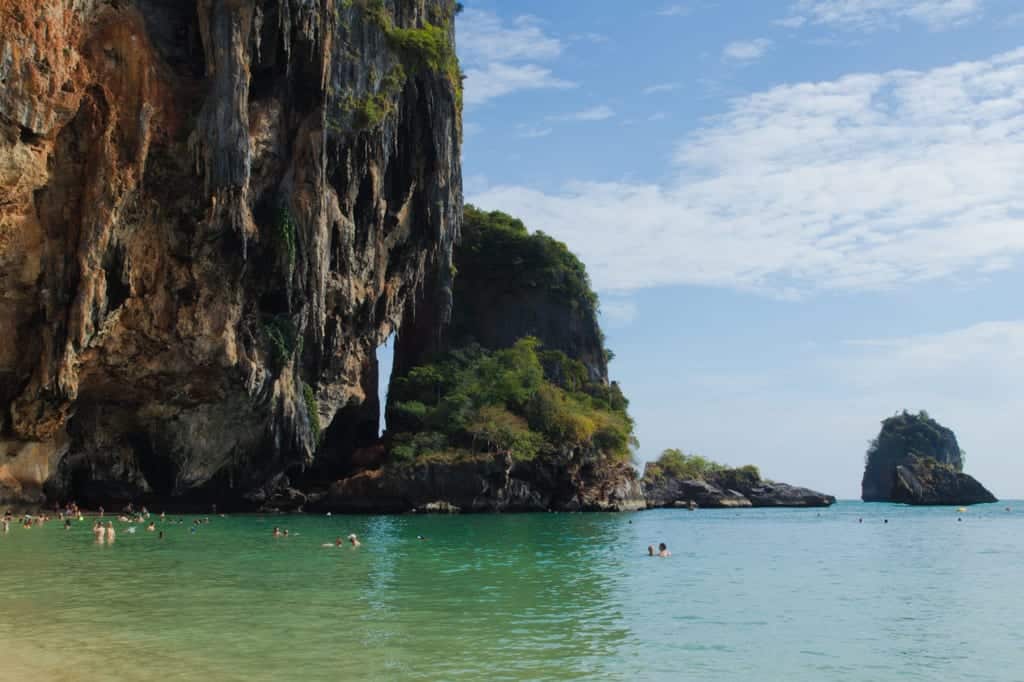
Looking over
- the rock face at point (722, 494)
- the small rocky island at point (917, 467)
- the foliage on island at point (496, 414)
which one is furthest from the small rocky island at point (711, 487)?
the foliage on island at point (496, 414)

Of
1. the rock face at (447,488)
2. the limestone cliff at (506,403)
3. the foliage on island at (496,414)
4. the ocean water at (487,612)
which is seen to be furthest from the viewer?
the foliage on island at (496,414)

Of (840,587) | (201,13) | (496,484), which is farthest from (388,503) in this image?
(840,587)

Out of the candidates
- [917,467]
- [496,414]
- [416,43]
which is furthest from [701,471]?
[416,43]

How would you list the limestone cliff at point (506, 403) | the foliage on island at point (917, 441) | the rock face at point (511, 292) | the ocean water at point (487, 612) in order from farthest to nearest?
the foliage on island at point (917, 441), the rock face at point (511, 292), the limestone cliff at point (506, 403), the ocean water at point (487, 612)

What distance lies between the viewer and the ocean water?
39.6ft

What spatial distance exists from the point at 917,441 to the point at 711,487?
147 feet

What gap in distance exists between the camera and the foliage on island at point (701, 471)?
89.8 metres

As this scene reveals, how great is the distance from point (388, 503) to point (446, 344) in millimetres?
18658

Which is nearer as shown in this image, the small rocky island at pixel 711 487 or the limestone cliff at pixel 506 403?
the limestone cliff at pixel 506 403

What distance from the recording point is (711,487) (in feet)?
284

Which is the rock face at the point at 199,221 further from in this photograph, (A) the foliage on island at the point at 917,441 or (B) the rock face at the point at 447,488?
(A) the foliage on island at the point at 917,441

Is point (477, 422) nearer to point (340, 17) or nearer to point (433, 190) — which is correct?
point (433, 190)

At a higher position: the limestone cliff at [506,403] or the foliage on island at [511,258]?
the foliage on island at [511,258]

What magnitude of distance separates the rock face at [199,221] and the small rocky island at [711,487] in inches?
1717
